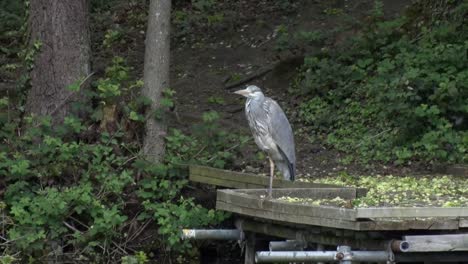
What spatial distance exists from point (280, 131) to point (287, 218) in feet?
4.57

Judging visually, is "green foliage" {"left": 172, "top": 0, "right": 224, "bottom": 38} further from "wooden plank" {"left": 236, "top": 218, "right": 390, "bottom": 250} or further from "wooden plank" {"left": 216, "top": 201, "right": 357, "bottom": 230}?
"wooden plank" {"left": 216, "top": 201, "right": 357, "bottom": 230}

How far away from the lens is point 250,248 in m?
9.93

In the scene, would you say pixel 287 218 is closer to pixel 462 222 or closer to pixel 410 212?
pixel 410 212

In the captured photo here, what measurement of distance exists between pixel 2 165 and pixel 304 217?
12.5 ft

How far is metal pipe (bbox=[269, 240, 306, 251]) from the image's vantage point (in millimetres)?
9188

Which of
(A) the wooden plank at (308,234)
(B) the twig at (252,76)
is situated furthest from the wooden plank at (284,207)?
(B) the twig at (252,76)

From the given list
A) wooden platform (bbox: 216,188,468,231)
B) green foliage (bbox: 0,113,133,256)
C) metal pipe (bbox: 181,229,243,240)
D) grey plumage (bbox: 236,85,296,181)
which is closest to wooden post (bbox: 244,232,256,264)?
metal pipe (bbox: 181,229,243,240)

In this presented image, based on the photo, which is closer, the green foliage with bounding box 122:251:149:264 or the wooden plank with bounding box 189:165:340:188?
the wooden plank with bounding box 189:165:340:188

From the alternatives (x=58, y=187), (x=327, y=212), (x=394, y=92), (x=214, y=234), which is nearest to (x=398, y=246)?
(x=327, y=212)

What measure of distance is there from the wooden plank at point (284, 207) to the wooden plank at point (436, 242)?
21.1 inches

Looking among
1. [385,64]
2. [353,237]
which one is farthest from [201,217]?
[385,64]

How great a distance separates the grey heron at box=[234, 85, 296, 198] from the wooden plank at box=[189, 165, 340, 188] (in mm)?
201

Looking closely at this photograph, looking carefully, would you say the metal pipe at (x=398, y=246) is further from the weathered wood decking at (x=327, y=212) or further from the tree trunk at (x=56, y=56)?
the tree trunk at (x=56, y=56)

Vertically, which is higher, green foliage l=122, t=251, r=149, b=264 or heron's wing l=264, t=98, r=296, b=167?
heron's wing l=264, t=98, r=296, b=167
